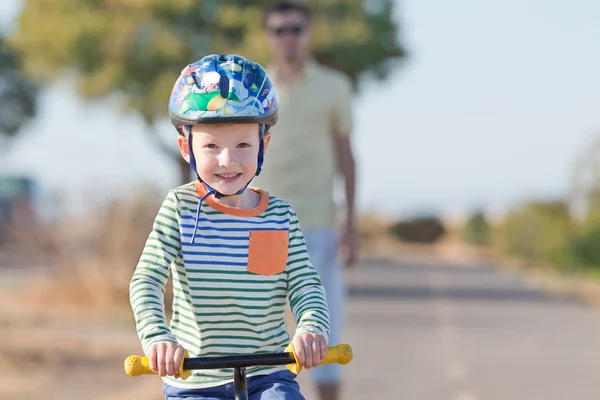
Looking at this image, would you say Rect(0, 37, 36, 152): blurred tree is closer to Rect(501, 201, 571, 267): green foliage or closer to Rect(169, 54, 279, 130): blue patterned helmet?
Result: Rect(501, 201, 571, 267): green foliage

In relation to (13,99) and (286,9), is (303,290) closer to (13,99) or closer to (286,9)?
(286,9)

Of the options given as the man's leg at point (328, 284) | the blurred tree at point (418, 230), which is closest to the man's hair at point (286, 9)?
the man's leg at point (328, 284)

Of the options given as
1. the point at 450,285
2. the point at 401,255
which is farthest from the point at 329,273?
the point at 401,255

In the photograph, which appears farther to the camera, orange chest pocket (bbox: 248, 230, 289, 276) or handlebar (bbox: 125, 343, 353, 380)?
orange chest pocket (bbox: 248, 230, 289, 276)

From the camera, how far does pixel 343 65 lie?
25406 mm

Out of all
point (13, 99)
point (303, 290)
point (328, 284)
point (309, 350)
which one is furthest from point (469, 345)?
point (13, 99)

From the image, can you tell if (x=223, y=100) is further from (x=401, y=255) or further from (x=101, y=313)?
(x=401, y=255)

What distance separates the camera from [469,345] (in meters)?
14.0

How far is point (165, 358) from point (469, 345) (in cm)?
1097

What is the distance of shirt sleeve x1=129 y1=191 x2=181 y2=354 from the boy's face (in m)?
0.16

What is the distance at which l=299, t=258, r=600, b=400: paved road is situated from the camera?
10445 mm

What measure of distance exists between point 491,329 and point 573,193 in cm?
1594

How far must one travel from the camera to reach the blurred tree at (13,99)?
50.4 metres

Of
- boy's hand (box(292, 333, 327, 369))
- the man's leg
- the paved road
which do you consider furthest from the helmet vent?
the paved road
